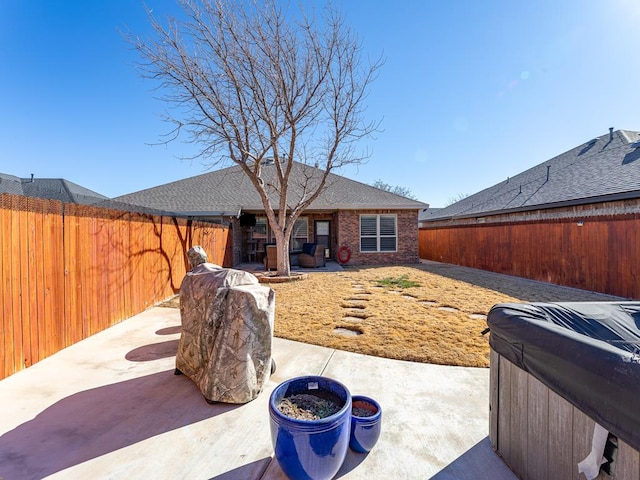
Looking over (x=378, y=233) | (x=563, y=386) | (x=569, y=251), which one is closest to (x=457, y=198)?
(x=378, y=233)

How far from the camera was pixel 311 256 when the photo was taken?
474 inches

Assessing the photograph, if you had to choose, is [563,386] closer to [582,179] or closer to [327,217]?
[582,179]

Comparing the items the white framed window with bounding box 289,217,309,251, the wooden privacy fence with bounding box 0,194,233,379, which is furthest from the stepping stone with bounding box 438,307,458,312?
the white framed window with bounding box 289,217,309,251

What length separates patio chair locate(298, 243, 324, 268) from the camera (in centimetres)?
1208

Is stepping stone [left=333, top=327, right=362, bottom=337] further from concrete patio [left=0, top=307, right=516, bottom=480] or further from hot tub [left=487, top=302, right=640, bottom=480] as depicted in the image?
hot tub [left=487, top=302, right=640, bottom=480]

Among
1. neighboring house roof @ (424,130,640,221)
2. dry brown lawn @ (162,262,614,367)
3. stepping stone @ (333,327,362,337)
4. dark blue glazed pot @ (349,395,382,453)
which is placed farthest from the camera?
neighboring house roof @ (424,130,640,221)

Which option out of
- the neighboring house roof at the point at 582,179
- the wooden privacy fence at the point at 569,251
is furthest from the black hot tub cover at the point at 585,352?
the neighboring house roof at the point at 582,179

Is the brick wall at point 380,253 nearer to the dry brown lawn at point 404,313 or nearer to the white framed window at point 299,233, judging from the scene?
the white framed window at point 299,233

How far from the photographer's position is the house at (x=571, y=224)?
707 cm

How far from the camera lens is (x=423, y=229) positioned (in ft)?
65.4

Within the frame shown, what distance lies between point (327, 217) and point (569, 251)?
9130mm

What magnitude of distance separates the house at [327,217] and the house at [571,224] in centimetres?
289

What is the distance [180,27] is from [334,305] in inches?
297

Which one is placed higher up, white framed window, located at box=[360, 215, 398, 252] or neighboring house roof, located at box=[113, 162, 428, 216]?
neighboring house roof, located at box=[113, 162, 428, 216]
